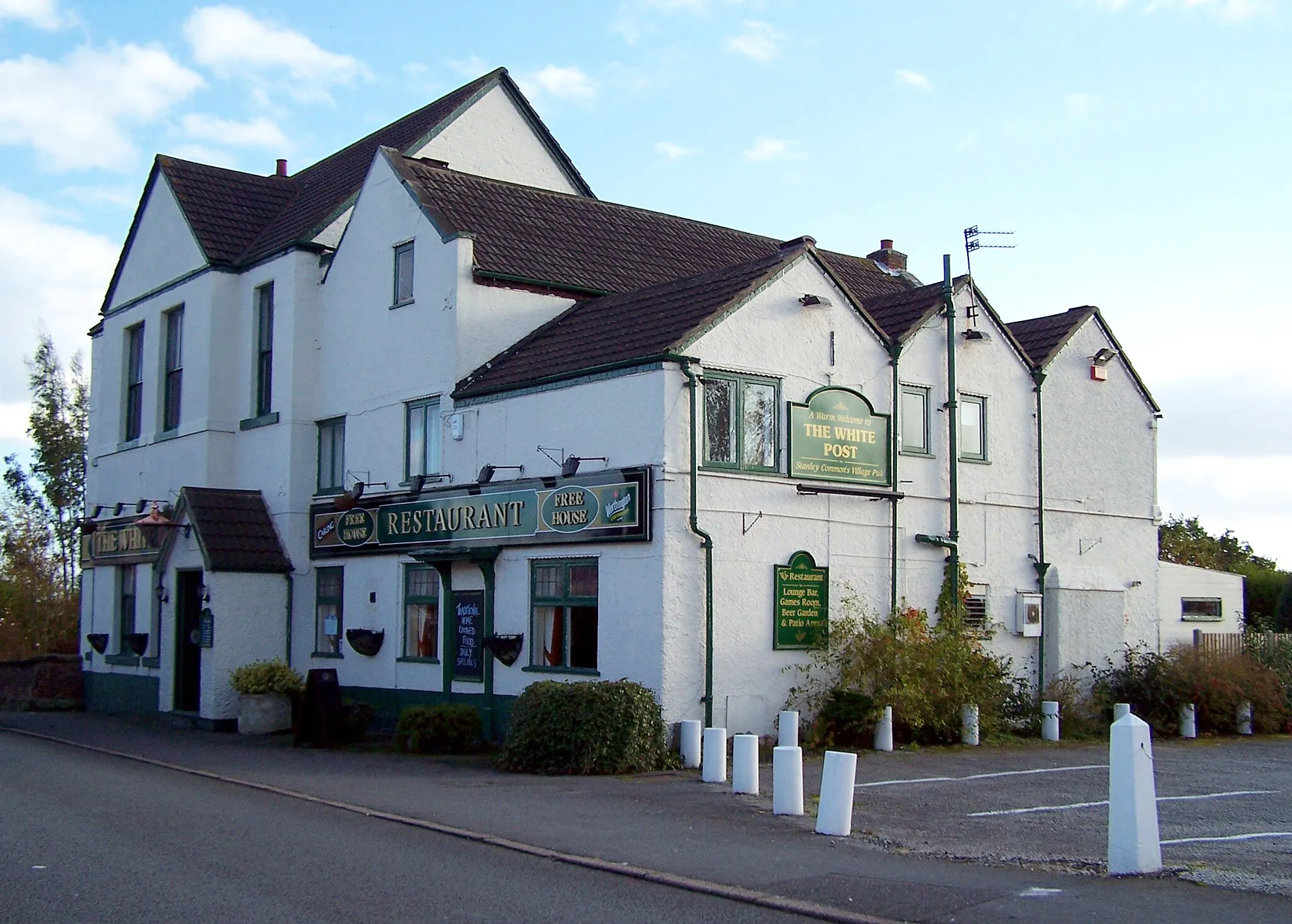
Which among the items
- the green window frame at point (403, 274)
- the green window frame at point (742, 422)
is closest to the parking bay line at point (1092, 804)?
the green window frame at point (742, 422)

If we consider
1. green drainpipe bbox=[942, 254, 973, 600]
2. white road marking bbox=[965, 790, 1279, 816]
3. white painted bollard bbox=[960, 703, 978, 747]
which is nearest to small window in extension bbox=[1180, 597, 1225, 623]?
green drainpipe bbox=[942, 254, 973, 600]

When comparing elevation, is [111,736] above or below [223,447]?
below

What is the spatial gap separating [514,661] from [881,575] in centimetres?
522

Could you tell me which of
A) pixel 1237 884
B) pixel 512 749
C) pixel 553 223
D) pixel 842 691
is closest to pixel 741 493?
pixel 842 691

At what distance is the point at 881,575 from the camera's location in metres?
19.5

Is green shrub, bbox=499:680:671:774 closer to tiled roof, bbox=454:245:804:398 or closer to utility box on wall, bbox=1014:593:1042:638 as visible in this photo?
tiled roof, bbox=454:245:804:398

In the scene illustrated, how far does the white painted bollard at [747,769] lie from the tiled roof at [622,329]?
510 centimetres

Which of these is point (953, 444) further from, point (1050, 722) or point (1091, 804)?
point (1091, 804)

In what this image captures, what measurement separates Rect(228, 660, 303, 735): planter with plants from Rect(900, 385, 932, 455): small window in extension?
32.9 ft

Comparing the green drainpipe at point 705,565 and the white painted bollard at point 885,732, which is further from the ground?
the green drainpipe at point 705,565

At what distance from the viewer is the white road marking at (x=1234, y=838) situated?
36.7 feet

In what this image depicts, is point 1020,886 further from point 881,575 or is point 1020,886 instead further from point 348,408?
point 348,408

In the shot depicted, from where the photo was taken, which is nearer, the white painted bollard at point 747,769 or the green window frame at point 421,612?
the white painted bollard at point 747,769

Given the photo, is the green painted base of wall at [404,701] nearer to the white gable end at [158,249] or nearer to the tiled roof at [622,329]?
the tiled roof at [622,329]
